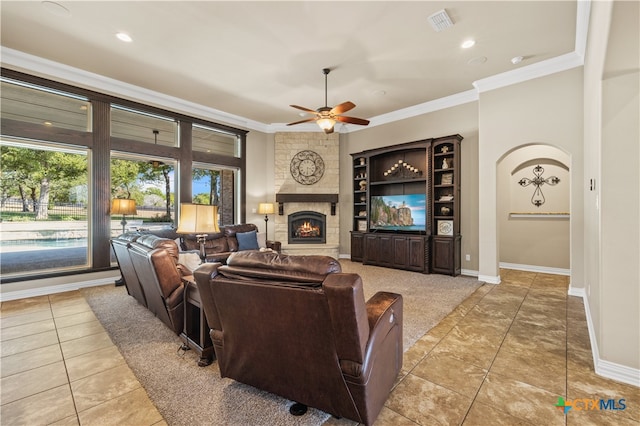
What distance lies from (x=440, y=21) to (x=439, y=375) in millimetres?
3594

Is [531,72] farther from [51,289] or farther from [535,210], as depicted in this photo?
[51,289]

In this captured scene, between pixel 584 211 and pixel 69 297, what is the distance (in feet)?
23.8

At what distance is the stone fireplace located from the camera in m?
6.92

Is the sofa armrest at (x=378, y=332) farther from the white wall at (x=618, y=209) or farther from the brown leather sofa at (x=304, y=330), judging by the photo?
the white wall at (x=618, y=209)

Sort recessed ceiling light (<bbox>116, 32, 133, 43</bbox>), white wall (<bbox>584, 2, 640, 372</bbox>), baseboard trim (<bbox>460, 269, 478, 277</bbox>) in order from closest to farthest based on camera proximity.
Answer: white wall (<bbox>584, 2, 640, 372</bbox>)
recessed ceiling light (<bbox>116, 32, 133, 43</bbox>)
baseboard trim (<bbox>460, 269, 478, 277</bbox>)

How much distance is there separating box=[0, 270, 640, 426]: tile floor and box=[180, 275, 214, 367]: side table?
0.46 metres

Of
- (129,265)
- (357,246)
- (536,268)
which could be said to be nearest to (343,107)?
(129,265)

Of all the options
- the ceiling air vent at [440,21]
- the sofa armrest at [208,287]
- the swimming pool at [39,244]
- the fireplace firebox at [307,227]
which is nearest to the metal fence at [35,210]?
the swimming pool at [39,244]

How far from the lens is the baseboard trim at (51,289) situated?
3905mm

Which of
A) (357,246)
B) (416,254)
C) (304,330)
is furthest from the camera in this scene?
(357,246)

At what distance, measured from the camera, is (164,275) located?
8.11 ft

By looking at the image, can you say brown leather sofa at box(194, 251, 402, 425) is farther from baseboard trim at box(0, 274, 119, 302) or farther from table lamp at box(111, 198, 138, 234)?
baseboard trim at box(0, 274, 119, 302)

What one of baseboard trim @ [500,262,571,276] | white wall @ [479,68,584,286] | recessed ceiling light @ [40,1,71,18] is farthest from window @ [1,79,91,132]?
baseboard trim @ [500,262,571,276]

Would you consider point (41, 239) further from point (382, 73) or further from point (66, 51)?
point (382, 73)
